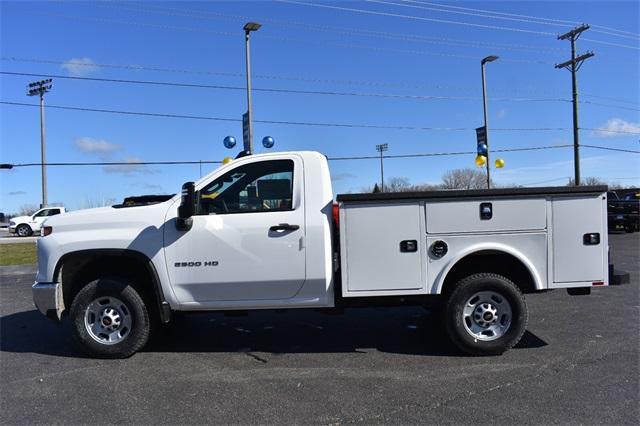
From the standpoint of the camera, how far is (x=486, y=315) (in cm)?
534

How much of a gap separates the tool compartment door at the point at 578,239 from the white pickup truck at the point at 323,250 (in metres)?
0.01

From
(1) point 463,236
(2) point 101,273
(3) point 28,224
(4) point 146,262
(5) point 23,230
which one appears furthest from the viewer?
(5) point 23,230

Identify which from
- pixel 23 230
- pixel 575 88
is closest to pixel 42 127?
pixel 23 230

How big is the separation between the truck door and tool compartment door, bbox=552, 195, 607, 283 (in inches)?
102

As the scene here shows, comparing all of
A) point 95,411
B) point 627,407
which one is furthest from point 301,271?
point 627,407

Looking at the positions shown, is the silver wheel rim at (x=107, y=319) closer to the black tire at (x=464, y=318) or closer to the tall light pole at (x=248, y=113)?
the black tire at (x=464, y=318)

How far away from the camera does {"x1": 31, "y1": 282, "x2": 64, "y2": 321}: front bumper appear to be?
17.8 ft

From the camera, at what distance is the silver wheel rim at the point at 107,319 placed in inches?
215

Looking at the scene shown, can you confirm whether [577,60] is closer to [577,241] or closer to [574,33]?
[574,33]

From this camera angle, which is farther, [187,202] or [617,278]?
[617,278]

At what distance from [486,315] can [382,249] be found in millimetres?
1279

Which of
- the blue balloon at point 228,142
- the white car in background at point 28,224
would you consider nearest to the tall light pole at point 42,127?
the white car in background at point 28,224

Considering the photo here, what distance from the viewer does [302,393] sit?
4383 millimetres

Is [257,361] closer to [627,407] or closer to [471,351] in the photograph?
[471,351]
